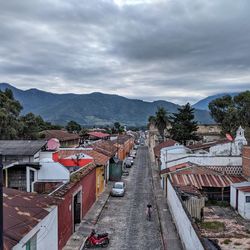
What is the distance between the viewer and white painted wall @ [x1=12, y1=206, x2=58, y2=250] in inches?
375

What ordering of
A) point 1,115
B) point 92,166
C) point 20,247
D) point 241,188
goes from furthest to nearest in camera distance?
1. point 1,115
2. point 92,166
3. point 241,188
4. point 20,247

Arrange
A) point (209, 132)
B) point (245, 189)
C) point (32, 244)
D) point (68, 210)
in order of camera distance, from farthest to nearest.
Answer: point (209, 132), point (245, 189), point (68, 210), point (32, 244)

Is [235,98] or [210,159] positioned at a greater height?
[235,98]

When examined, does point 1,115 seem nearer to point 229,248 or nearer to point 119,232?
point 119,232

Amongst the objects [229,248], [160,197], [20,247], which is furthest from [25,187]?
[160,197]

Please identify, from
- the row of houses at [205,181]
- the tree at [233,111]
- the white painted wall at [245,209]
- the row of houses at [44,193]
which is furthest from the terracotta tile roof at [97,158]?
the tree at [233,111]

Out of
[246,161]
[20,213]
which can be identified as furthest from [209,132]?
[20,213]

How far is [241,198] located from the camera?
69.5 feet

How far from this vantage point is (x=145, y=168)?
47969 mm

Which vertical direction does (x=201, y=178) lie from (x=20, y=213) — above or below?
below

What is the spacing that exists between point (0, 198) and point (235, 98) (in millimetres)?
56587

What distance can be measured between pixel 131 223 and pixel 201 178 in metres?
7.80

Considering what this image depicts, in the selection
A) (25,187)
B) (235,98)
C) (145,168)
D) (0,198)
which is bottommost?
(145,168)

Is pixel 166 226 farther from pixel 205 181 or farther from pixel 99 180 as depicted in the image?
pixel 99 180
